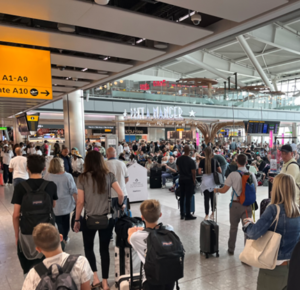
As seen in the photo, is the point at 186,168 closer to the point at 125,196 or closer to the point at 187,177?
the point at 187,177

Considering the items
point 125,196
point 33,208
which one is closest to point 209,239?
point 125,196

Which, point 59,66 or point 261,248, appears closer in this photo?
point 261,248

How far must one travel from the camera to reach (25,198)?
121 inches

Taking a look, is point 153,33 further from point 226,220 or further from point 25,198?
point 226,220

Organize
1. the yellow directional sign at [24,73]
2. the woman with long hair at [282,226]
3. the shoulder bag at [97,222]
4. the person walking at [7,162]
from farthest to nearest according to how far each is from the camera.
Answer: the person walking at [7,162]
the yellow directional sign at [24,73]
the shoulder bag at [97,222]
the woman with long hair at [282,226]

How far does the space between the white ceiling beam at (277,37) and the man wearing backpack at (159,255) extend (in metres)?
29.4

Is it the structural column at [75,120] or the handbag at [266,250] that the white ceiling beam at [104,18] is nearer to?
the handbag at [266,250]

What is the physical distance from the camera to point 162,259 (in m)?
2.22

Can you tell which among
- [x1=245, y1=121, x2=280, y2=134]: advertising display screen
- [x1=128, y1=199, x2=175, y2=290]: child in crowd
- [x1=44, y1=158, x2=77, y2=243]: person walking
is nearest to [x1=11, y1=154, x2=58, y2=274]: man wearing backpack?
[x1=44, y1=158, x2=77, y2=243]: person walking

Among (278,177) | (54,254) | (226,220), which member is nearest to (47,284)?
→ (54,254)

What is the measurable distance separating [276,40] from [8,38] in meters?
31.3

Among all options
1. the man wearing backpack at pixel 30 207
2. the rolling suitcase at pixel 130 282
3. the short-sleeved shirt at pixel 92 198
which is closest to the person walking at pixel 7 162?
the man wearing backpack at pixel 30 207

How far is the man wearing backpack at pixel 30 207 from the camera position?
10.2 feet

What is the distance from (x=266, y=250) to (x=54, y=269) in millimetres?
1667
